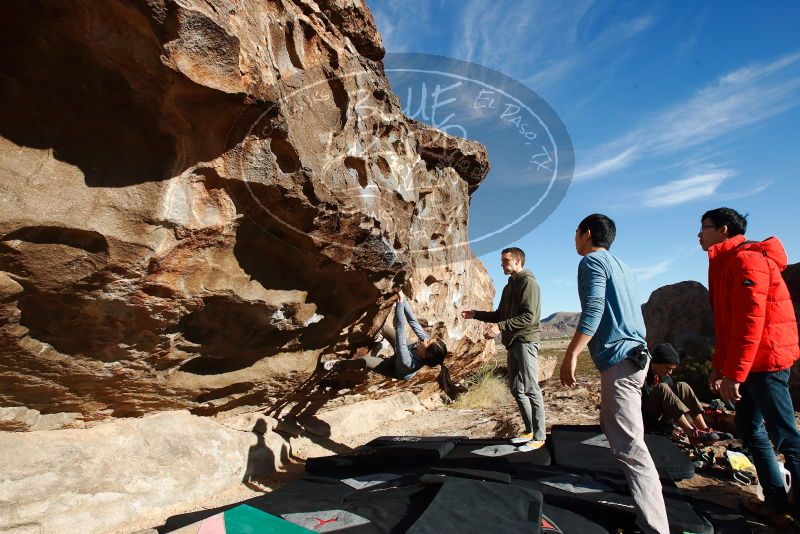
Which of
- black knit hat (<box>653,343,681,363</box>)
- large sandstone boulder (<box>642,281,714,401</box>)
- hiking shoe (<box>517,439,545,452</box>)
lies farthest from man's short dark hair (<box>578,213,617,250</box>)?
large sandstone boulder (<box>642,281,714,401</box>)

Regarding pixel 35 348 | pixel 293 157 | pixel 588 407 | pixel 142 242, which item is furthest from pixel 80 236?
pixel 588 407

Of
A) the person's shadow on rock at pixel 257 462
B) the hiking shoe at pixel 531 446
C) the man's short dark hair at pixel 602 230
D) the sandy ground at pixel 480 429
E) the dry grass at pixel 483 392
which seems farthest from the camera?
the dry grass at pixel 483 392

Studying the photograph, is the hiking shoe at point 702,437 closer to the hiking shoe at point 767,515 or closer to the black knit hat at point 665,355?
the black knit hat at point 665,355

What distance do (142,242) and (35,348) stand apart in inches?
38.6

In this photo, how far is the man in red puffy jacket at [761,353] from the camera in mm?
2986

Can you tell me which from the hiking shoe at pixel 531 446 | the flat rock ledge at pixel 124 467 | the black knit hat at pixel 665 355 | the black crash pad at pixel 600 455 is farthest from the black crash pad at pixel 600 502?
the flat rock ledge at pixel 124 467

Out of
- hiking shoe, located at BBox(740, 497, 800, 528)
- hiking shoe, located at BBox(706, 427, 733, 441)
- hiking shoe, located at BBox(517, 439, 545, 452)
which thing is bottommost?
hiking shoe, located at BBox(740, 497, 800, 528)

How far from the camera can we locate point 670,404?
16.9 feet

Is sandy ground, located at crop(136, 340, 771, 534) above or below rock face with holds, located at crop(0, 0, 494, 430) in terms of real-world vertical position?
below

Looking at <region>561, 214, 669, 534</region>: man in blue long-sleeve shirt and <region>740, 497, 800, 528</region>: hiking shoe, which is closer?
<region>561, 214, 669, 534</region>: man in blue long-sleeve shirt

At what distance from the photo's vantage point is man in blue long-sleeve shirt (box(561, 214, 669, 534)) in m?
2.66

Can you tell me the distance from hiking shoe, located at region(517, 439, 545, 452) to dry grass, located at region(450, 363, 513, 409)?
4290 millimetres

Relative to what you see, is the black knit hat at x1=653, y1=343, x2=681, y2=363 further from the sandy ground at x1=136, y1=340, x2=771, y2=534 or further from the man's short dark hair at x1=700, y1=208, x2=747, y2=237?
the man's short dark hair at x1=700, y1=208, x2=747, y2=237

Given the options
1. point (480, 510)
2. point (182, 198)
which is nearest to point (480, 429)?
point (480, 510)
